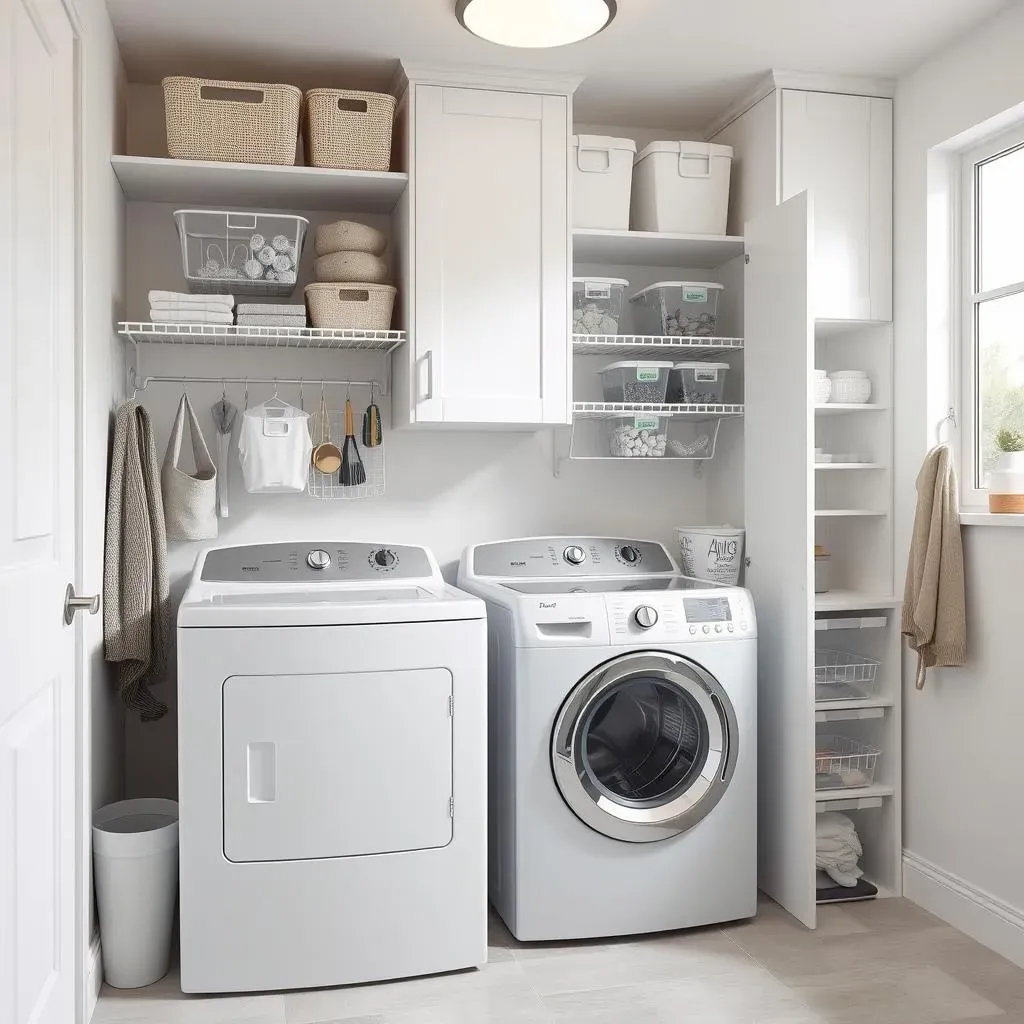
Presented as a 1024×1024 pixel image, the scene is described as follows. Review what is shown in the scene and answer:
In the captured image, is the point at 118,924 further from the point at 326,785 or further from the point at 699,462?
the point at 699,462

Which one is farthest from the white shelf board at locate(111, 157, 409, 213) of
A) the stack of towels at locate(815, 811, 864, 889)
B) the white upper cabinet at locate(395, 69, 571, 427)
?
the stack of towels at locate(815, 811, 864, 889)

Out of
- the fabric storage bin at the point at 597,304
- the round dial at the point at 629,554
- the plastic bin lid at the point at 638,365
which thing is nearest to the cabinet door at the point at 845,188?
the plastic bin lid at the point at 638,365

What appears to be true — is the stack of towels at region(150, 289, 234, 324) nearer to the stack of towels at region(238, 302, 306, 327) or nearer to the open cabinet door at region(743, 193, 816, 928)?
the stack of towels at region(238, 302, 306, 327)

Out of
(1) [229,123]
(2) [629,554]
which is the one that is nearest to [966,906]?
(2) [629,554]

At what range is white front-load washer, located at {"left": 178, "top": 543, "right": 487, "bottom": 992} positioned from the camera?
2.37 m

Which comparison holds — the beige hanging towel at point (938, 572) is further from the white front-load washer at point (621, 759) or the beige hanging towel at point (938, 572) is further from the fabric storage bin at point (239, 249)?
the fabric storage bin at point (239, 249)

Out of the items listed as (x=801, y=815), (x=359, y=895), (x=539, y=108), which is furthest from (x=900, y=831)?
(x=539, y=108)

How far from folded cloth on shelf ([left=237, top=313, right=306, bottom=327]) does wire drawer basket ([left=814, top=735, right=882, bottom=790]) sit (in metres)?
1.91

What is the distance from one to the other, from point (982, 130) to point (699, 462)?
128 centimetres

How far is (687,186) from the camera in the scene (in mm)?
3135

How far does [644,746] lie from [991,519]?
108cm

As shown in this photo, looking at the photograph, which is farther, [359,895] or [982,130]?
[982,130]

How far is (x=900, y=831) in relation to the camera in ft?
9.87

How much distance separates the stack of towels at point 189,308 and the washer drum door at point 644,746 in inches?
54.0
